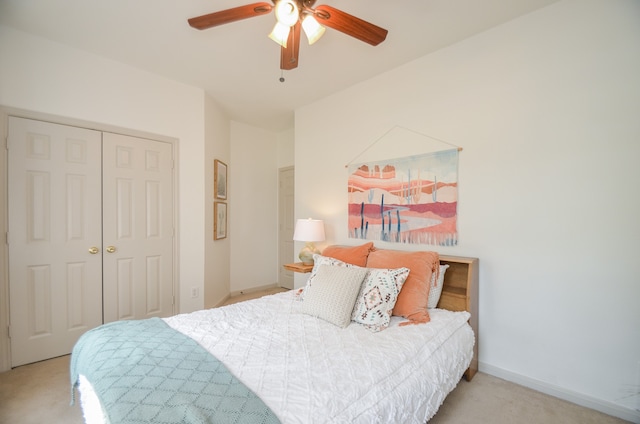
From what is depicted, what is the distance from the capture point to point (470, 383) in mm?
2055

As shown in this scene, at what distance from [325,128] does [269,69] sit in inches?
37.0

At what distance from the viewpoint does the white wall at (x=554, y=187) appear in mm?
1703

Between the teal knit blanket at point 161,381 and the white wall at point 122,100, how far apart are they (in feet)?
5.90

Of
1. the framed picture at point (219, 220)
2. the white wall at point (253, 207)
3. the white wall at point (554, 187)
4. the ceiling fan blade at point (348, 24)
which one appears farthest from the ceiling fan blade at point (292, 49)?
the white wall at point (253, 207)

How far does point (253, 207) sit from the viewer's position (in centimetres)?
457

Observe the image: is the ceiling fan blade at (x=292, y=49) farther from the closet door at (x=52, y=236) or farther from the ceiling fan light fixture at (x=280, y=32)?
the closet door at (x=52, y=236)

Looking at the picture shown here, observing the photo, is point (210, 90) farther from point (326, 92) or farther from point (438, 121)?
point (438, 121)

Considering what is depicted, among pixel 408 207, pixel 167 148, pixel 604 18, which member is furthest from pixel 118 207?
pixel 604 18

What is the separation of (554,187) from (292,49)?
198 centimetres

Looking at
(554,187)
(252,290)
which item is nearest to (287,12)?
(554,187)

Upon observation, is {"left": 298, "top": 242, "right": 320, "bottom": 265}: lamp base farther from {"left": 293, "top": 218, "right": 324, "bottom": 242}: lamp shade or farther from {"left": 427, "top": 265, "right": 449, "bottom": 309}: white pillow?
{"left": 427, "top": 265, "right": 449, "bottom": 309}: white pillow

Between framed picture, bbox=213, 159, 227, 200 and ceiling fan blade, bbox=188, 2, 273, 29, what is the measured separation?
2.20 m

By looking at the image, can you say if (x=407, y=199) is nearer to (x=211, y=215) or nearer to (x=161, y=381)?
(x=161, y=381)

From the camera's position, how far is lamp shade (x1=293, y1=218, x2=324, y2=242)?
10.2ft
